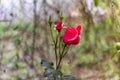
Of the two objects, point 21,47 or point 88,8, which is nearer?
point 21,47

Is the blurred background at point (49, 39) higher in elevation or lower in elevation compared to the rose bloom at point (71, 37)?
lower

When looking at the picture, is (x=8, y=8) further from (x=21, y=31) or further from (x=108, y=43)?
(x=108, y=43)

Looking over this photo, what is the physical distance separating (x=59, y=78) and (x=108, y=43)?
5.52 feet

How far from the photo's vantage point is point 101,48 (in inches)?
117

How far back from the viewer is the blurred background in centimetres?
244

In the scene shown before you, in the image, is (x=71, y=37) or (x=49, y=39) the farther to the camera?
(x=49, y=39)

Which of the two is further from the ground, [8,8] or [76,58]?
[8,8]

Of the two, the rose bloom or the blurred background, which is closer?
the rose bloom

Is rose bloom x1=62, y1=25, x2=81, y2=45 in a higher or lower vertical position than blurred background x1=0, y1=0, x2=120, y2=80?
higher

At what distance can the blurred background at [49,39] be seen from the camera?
244 cm

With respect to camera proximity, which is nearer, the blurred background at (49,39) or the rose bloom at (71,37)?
the rose bloom at (71,37)

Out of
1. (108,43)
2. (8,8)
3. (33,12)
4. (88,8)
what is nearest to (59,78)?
(8,8)

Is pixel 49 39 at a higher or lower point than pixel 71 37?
lower

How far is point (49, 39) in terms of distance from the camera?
268 cm
